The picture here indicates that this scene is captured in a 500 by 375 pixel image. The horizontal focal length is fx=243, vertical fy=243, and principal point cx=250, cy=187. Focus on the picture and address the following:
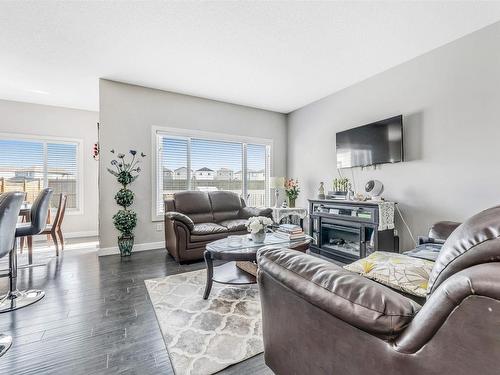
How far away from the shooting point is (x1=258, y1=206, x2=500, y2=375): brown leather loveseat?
0.56m

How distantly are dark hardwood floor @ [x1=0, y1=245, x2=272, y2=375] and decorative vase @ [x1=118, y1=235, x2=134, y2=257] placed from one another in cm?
61

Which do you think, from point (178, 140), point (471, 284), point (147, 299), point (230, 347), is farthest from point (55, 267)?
point (471, 284)

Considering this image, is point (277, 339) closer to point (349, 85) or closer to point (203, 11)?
point (203, 11)

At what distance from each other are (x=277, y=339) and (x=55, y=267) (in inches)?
139

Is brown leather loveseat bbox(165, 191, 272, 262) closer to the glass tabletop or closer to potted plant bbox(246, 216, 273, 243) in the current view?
the glass tabletop

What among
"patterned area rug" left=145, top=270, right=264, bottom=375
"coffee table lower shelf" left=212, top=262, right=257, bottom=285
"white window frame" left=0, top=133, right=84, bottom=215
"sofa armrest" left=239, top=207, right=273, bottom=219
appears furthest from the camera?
"white window frame" left=0, top=133, right=84, bottom=215

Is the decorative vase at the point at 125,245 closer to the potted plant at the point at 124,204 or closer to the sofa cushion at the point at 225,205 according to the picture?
the potted plant at the point at 124,204

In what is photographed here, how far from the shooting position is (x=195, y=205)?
4.12m

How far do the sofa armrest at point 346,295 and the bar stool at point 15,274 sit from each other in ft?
8.47

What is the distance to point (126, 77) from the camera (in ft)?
12.7

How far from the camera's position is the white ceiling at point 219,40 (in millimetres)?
2377

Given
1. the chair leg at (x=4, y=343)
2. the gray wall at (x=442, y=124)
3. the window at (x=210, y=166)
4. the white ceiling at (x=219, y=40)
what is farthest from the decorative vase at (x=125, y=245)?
the gray wall at (x=442, y=124)

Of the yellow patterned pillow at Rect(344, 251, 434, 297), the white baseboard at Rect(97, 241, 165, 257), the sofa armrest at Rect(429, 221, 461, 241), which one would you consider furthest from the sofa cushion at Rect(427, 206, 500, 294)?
the white baseboard at Rect(97, 241, 165, 257)

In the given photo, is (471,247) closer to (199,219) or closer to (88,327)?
(88,327)
